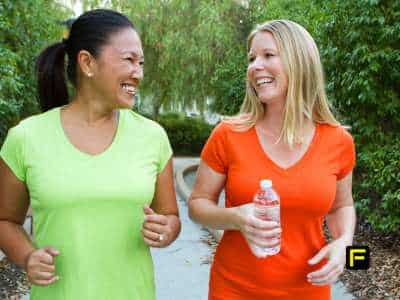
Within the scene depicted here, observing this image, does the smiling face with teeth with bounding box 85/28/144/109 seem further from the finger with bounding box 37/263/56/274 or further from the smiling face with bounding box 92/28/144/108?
the finger with bounding box 37/263/56/274

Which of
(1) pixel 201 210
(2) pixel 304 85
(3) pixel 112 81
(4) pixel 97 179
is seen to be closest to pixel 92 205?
(4) pixel 97 179

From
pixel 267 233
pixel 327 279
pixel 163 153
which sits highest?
pixel 163 153

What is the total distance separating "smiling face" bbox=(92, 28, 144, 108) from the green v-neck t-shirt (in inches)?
7.0

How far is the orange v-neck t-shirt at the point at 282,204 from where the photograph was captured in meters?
2.36

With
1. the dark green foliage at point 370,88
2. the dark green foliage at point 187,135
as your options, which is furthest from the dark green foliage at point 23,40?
the dark green foliage at point 187,135

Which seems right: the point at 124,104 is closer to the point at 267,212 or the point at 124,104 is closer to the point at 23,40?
the point at 267,212

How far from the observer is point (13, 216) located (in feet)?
6.91

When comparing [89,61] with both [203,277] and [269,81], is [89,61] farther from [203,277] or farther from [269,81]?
[203,277]

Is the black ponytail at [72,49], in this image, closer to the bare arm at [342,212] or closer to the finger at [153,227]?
the finger at [153,227]

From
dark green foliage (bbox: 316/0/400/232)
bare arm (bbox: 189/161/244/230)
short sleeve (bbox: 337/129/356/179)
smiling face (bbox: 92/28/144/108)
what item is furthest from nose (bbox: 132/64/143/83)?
dark green foliage (bbox: 316/0/400/232)

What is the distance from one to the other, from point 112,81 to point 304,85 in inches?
33.8

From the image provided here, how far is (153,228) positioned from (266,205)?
440 mm

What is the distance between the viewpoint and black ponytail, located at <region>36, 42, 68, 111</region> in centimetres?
227

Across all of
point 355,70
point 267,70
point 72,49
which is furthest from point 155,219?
point 355,70
